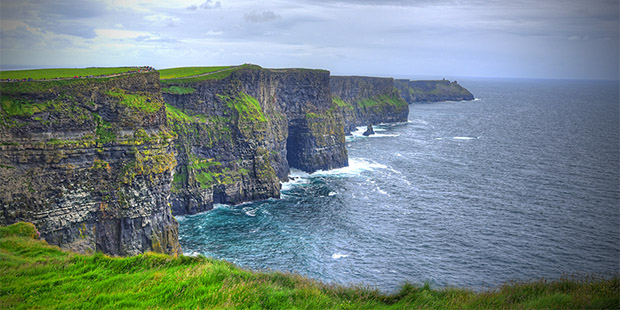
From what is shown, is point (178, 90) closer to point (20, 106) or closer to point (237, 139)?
point (237, 139)

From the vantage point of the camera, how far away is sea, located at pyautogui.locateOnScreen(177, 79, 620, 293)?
55.0 m

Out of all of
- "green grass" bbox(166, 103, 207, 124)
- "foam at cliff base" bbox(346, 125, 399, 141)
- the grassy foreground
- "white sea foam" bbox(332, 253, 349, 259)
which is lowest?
"white sea foam" bbox(332, 253, 349, 259)

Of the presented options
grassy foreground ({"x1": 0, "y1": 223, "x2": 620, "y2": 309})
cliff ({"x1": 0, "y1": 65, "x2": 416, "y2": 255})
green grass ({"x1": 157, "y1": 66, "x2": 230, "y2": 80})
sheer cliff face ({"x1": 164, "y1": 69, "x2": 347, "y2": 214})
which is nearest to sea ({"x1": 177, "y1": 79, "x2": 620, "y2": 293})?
sheer cliff face ({"x1": 164, "y1": 69, "x2": 347, "y2": 214})

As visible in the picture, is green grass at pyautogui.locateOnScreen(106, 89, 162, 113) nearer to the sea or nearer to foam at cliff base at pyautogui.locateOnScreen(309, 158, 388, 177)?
the sea

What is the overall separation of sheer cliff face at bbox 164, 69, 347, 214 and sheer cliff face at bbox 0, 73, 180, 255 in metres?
17.3

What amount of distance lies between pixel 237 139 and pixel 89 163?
37.7 metres

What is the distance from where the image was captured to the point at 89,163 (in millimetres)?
51812

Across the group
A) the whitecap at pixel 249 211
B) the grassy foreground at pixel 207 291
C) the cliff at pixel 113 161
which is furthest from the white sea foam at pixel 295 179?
the grassy foreground at pixel 207 291

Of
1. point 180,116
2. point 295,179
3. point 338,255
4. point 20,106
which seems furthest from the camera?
point 295,179

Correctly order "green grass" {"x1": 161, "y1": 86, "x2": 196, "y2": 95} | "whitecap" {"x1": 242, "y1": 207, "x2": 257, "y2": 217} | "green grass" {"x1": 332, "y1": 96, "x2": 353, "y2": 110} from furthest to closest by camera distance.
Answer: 1. "green grass" {"x1": 332, "y1": 96, "x2": 353, "y2": 110}
2. "green grass" {"x1": 161, "y1": 86, "x2": 196, "y2": 95}
3. "whitecap" {"x1": 242, "y1": 207, "x2": 257, "y2": 217}

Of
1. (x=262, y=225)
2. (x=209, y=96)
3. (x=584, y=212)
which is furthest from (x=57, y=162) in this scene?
(x=584, y=212)

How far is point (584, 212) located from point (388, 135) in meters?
98.2

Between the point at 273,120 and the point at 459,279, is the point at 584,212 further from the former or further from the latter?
the point at 273,120

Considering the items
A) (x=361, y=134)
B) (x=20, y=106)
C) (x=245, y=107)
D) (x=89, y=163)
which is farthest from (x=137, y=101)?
(x=361, y=134)
